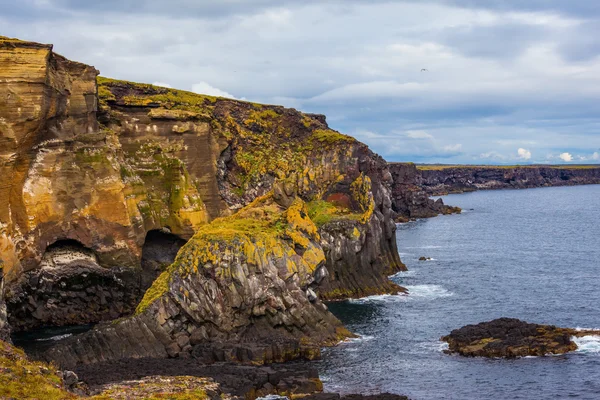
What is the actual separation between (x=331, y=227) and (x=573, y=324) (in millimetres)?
36018

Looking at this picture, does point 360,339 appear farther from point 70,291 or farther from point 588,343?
point 70,291

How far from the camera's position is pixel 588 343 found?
6469 cm

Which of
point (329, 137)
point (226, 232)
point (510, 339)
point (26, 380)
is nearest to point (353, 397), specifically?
point (510, 339)

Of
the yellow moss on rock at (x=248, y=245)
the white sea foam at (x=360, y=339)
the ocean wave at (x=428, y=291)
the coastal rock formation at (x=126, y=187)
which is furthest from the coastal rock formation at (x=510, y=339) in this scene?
the ocean wave at (x=428, y=291)

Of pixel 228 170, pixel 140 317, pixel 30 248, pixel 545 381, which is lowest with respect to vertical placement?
pixel 545 381

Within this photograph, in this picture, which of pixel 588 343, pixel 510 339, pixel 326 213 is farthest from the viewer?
pixel 326 213

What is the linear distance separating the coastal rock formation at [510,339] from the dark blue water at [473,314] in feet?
4.22

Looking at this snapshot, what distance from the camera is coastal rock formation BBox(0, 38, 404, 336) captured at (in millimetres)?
73438

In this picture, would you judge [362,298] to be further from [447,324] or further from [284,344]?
[284,344]

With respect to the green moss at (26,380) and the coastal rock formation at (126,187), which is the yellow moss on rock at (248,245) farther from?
the green moss at (26,380)

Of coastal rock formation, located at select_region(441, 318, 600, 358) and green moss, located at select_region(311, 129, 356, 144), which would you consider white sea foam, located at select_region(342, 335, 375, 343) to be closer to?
coastal rock formation, located at select_region(441, 318, 600, 358)

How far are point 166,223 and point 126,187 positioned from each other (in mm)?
8453

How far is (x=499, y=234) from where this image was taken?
530 feet

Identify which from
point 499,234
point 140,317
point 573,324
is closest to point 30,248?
point 140,317
